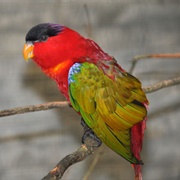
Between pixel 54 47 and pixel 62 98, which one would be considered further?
pixel 62 98

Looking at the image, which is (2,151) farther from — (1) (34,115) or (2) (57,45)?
(2) (57,45)

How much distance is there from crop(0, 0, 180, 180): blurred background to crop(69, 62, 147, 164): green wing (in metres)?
0.70

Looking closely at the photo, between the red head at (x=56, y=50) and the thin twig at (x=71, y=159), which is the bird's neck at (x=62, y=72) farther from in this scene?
the thin twig at (x=71, y=159)

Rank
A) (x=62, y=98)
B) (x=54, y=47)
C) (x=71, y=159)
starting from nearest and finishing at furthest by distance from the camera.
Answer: (x=71, y=159), (x=54, y=47), (x=62, y=98)

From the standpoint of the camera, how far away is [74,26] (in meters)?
1.77

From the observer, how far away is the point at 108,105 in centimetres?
104

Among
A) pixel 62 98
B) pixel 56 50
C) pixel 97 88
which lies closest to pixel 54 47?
pixel 56 50

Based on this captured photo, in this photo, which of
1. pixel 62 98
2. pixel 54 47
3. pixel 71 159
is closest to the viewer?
pixel 71 159

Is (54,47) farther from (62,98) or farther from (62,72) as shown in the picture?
(62,98)

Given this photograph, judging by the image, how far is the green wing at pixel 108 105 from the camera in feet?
3.39

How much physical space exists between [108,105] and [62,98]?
Result: 28.2 inches

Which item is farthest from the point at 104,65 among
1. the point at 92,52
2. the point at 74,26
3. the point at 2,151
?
the point at 2,151

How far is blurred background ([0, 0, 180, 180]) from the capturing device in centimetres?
173

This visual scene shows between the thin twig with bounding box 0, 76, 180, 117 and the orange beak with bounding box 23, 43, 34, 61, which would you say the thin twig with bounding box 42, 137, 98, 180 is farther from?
the orange beak with bounding box 23, 43, 34, 61
